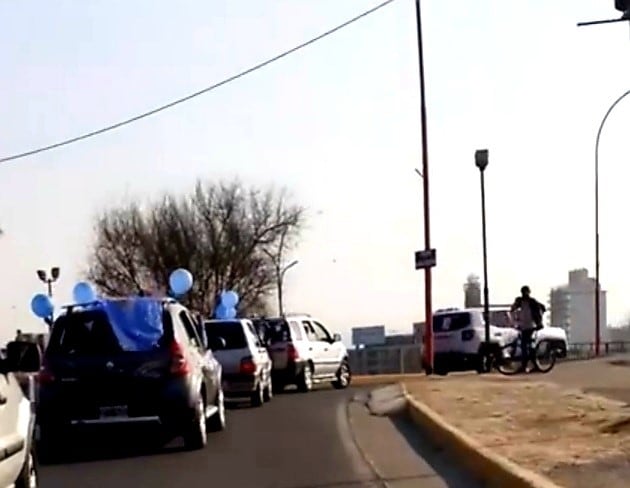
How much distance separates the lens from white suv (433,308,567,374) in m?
36.2

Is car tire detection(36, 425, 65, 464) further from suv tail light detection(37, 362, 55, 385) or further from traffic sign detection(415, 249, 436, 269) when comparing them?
Answer: traffic sign detection(415, 249, 436, 269)

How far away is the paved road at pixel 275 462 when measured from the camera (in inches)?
558

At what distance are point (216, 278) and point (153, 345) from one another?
51.1 meters

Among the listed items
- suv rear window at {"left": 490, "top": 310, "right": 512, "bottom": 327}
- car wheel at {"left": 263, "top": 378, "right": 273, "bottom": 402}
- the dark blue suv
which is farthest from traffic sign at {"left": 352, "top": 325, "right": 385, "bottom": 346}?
the dark blue suv

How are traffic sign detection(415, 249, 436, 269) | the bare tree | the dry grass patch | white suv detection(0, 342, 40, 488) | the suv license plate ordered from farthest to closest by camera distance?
the bare tree < traffic sign detection(415, 249, 436, 269) < the suv license plate < the dry grass patch < white suv detection(0, 342, 40, 488)

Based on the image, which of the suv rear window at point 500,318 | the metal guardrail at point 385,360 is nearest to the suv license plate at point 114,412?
the suv rear window at point 500,318

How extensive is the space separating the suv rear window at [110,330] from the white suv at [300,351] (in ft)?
43.6

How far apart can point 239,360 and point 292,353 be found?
4.68 metres

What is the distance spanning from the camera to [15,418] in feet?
36.7

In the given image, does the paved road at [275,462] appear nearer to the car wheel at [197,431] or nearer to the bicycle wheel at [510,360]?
the car wheel at [197,431]

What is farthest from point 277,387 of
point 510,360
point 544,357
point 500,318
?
point 500,318

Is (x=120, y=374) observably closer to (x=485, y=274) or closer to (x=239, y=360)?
(x=239, y=360)

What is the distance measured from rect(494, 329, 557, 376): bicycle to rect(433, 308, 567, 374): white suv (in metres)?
2.98

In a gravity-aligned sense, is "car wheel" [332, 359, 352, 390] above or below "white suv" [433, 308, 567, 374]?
below
